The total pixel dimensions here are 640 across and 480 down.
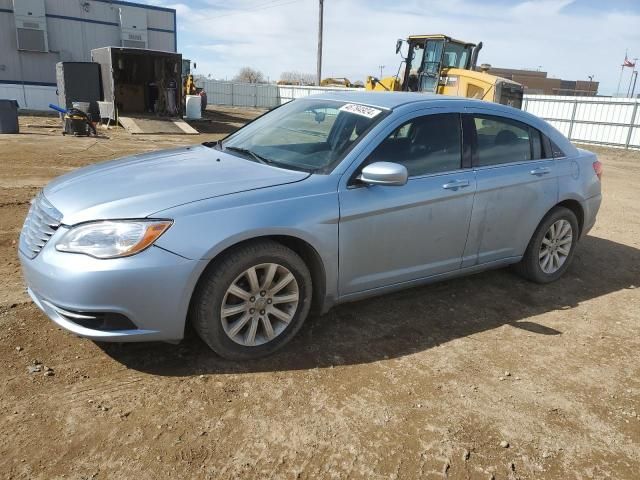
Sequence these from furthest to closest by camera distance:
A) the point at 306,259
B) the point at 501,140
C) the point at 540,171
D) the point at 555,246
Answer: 1. the point at 555,246
2. the point at 540,171
3. the point at 501,140
4. the point at 306,259

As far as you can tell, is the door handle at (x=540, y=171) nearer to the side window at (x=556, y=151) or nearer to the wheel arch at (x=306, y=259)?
the side window at (x=556, y=151)

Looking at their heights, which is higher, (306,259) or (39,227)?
(39,227)

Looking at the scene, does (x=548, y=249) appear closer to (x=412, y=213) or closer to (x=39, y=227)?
(x=412, y=213)

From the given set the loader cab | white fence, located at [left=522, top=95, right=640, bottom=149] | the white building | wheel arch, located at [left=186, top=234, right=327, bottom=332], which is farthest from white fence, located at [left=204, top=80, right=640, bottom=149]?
wheel arch, located at [left=186, top=234, right=327, bottom=332]

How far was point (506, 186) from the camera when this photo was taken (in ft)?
13.6

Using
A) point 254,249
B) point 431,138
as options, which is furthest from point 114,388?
point 431,138

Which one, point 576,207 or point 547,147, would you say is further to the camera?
point 576,207

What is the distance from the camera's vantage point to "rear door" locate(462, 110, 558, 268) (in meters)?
4.04

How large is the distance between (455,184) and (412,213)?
1.61 feet

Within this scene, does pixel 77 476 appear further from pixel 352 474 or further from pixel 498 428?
pixel 498 428

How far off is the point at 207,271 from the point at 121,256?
47 cm

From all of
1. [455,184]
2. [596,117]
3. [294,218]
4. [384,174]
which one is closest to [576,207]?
[455,184]

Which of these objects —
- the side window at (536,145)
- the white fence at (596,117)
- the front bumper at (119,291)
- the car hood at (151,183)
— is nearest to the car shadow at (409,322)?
the front bumper at (119,291)

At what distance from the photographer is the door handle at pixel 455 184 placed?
377cm
